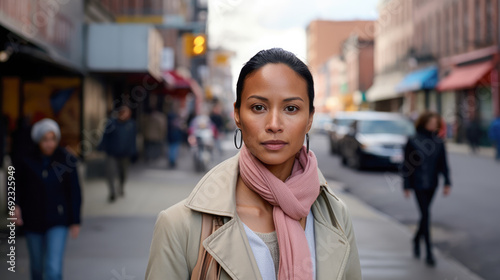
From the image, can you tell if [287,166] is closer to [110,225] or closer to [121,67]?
[110,225]

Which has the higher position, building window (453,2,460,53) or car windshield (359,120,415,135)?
building window (453,2,460,53)

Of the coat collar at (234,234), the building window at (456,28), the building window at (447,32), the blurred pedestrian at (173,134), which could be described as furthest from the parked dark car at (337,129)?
the coat collar at (234,234)

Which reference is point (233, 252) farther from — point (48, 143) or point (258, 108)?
→ point (48, 143)

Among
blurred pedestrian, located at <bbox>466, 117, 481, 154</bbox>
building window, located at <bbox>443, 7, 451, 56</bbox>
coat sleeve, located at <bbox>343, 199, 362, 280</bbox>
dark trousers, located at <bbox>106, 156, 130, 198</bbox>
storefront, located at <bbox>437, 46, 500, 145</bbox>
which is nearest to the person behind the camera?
coat sleeve, located at <bbox>343, 199, 362, 280</bbox>

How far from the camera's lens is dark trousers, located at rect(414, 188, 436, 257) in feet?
21.3

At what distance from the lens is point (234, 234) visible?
1856 mm

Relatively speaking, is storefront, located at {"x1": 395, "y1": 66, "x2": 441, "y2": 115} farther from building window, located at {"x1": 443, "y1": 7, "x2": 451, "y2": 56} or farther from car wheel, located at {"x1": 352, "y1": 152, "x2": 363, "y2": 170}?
car wheel, located at {"x1": 352, "y1": 152, "x2": 363, "y2": 170}

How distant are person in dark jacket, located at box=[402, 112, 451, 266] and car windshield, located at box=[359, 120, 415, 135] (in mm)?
10744

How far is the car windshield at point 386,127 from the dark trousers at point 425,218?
1104 cm

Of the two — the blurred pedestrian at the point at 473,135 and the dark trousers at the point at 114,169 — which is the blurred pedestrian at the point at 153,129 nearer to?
the dark trousers at the point at 114,169

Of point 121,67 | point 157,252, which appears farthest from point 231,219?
point 121,67

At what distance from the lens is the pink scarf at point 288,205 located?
1.85 metres

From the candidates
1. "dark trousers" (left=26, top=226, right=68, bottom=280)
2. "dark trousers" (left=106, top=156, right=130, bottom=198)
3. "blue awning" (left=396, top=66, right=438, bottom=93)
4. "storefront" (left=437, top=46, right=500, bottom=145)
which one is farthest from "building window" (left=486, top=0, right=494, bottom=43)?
"dark trousers" (left=26, top=226, right=68, bottom=280)

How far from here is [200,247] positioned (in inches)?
73.7
